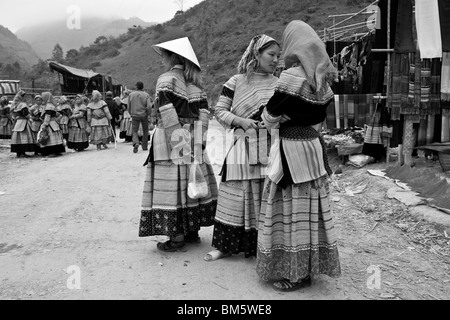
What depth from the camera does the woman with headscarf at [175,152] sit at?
387 cm

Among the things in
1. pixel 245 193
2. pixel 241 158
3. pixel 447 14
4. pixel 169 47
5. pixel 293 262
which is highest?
pixel 447 14

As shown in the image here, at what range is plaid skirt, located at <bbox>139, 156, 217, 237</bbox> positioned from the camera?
3914mm

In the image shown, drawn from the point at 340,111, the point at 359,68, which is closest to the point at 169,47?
the point at 340,111

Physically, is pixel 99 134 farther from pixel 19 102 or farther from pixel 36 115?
pixel 19 102

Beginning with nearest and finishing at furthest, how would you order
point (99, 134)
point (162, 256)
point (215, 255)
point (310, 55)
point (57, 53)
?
1. point (310, 55)
2. point (215, 255)
3. point (162, 256)
4. point (99, 134)
5. point (57, 53)

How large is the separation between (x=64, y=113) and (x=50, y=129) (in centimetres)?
160

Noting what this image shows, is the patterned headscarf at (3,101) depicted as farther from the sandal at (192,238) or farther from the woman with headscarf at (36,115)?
the sandal at (192,238)

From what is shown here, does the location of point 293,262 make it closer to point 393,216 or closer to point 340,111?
point 393,216

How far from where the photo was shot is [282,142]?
10.3ft

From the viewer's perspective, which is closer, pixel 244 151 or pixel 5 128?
pixel 244 151

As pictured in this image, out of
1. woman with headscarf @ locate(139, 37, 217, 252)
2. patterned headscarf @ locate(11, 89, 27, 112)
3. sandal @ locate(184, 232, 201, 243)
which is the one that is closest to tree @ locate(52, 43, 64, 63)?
patterned headscarf @ locate(11, 89, 27, 112)

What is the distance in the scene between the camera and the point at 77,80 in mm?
26562

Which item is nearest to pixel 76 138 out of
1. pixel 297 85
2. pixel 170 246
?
pixel 170 246
